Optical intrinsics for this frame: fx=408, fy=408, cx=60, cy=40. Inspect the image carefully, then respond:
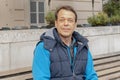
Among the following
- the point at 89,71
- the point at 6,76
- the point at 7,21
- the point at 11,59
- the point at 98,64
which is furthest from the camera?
the point at 7,21

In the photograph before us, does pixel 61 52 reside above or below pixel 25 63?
above

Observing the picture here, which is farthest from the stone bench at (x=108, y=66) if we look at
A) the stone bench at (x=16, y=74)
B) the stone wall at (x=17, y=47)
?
the stone bench at (x=16, y=74)

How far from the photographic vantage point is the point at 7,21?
49.5 feet

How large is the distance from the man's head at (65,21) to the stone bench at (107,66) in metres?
3.54

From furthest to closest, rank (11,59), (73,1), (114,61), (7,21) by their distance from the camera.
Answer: (73,1) → (7,21) → (114,61) → (11,59)

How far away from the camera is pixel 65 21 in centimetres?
327

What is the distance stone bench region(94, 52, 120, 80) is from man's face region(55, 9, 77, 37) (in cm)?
354

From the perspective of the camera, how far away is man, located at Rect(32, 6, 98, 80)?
3.18 meters

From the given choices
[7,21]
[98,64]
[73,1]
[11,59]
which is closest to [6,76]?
[11,59]

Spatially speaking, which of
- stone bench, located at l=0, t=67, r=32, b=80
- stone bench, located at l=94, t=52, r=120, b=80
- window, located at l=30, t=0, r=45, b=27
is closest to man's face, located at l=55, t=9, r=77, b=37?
stone bench, located at l=0, t=67, r=32, b=80

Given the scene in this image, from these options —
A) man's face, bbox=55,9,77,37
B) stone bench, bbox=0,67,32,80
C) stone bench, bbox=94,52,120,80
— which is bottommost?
stone bench, bbox=94,52,120,80

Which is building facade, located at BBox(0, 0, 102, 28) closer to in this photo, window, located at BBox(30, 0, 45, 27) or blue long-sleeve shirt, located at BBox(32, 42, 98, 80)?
window, located at BBox(30, 0, 45, 27)

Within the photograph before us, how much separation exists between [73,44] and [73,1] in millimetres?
15139

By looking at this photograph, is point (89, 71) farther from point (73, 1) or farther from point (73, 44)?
point (73, 1)
